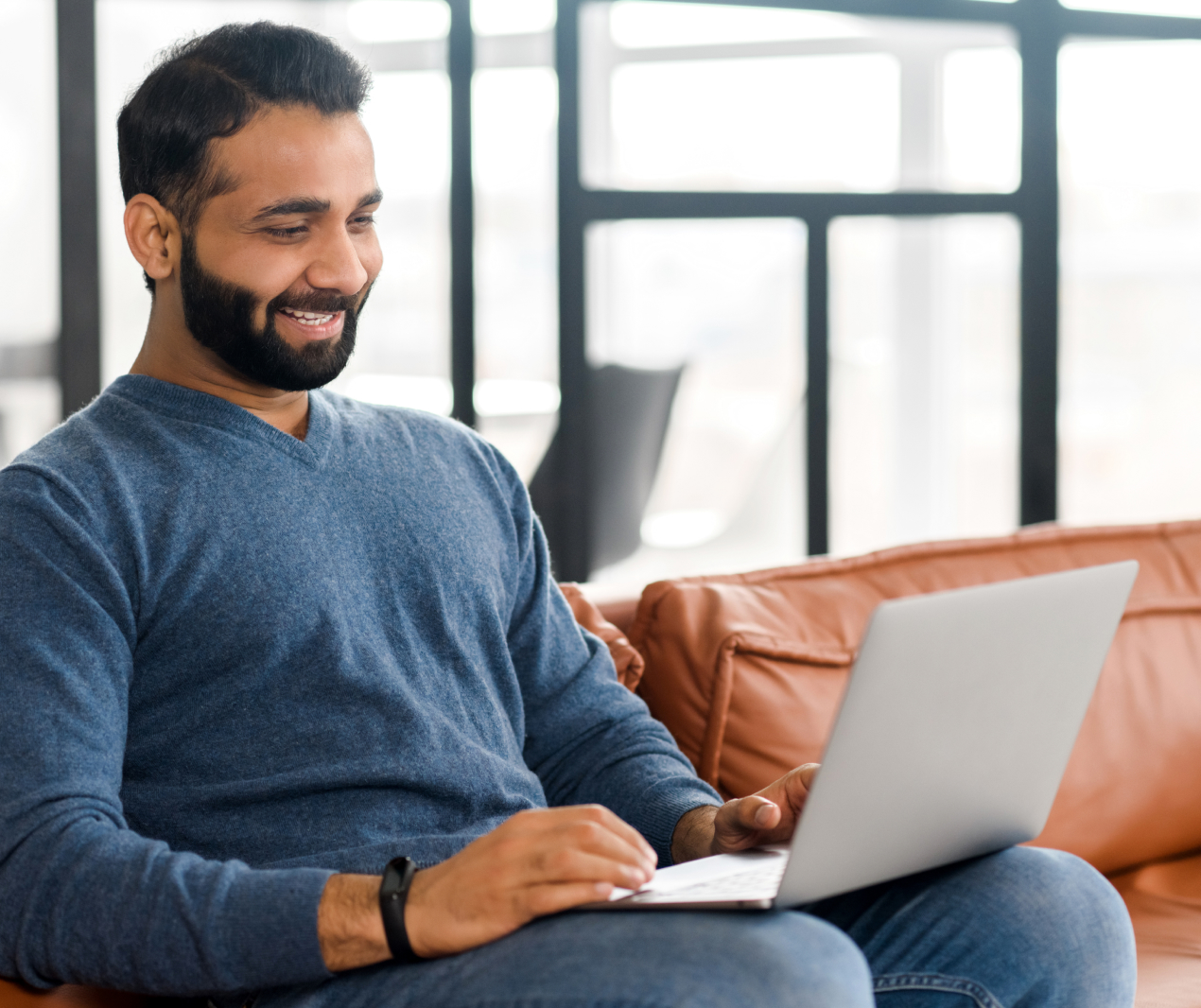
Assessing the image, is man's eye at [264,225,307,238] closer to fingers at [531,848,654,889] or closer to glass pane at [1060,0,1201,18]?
fingers at [531,848,654,889]

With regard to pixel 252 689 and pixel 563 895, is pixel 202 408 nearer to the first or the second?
pixel 252 689

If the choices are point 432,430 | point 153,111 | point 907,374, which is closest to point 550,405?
point 907,374

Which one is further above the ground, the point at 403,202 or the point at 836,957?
the point at 403,202

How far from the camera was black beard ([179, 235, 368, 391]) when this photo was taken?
1.26 meters

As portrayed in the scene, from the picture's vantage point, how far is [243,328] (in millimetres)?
1261

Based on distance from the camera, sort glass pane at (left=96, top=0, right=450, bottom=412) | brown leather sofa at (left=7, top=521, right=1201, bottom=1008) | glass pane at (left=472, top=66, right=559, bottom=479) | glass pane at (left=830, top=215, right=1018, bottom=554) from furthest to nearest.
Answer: glass pane at (left=830, top=215, right=1018, bottom=554), glass pane at (left=472, top=66, right=559, bottom=479), glass pane at (left=96, top=0, right=450, bottom=412), brown leather sofa at (left=7, top=521, right=1201, bottom=1008)

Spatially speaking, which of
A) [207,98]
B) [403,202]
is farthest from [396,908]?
[403,202]

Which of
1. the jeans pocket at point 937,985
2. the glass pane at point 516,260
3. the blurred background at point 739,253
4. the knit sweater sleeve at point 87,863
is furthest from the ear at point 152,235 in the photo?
the glass pane at point 516,260

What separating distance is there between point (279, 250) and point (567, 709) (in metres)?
0.56

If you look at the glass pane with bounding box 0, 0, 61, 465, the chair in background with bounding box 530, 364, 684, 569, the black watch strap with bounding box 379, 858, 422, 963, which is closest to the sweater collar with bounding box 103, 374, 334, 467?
the black watch strap with bounding box 379, 858, 422, 963

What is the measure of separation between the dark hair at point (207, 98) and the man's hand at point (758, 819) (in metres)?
0.72

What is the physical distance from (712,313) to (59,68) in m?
1.53

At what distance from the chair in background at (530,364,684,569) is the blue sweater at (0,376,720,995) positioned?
67.4 inches

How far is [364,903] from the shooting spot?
38.9 inches
